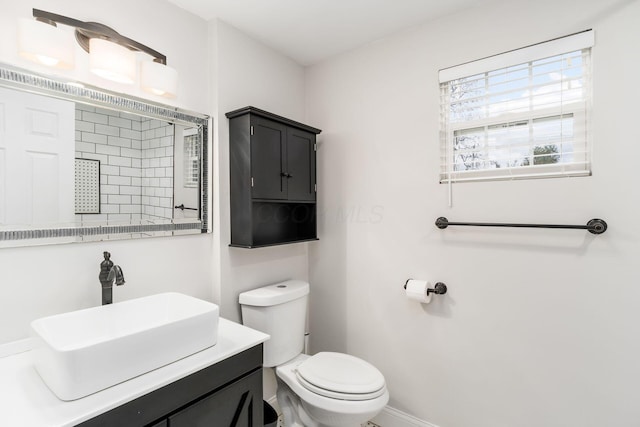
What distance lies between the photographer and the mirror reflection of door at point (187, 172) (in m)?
1.66

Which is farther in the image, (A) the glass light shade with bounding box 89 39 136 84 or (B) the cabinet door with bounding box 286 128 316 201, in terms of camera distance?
(B) the cabinet door with bounding box 286 128 316 201

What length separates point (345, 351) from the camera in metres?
2.19

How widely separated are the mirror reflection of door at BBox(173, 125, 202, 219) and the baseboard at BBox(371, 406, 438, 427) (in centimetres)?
165

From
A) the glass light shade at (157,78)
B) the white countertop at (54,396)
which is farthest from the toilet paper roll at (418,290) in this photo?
the glass light shade at (157,78)

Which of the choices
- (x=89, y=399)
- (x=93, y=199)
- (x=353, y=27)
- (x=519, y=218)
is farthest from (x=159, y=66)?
(x=519, y=218)

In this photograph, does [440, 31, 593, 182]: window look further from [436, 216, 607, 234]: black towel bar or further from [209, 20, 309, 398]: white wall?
[209, 20, 309, 398]: white wall

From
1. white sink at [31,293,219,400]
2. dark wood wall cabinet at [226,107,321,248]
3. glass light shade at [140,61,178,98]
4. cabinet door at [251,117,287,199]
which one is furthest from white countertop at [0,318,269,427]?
glass light shade at [140,61,178,98]

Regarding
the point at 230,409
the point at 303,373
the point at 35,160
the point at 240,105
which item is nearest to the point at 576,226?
the point at 303,373

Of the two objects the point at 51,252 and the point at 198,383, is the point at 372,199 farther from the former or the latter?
the point at 51,252

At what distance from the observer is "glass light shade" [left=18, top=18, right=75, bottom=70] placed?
113 centimetres

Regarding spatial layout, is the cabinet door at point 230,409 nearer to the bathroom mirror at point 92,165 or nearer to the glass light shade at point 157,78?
the bathroom mirror at point 92,165

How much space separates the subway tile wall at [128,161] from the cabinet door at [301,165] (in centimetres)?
69

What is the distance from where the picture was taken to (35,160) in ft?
3.98

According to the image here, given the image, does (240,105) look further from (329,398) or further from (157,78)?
(329,398)
